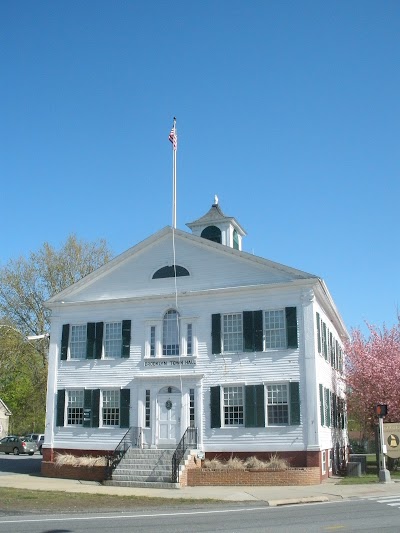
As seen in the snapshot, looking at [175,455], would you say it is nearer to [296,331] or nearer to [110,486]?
[110,486]

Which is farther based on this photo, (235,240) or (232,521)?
(235,240)

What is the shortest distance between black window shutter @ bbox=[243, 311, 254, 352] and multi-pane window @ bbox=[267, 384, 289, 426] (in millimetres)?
1687

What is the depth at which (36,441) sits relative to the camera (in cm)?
4572

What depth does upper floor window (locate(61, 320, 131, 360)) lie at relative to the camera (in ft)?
86.2

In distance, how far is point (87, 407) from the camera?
26156mm

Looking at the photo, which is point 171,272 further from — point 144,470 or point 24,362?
point 24,362

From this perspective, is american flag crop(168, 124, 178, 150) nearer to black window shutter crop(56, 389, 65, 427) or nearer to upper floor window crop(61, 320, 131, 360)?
upper floor window crop(61, 320, 131, 360)

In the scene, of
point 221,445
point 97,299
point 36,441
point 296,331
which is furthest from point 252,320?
point 36,441

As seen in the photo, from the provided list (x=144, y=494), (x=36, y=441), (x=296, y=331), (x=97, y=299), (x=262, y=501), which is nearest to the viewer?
(x=262, y=501)

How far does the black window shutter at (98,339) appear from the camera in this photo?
2652 cm

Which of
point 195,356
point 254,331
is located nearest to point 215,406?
point 195,356

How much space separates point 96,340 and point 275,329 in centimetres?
787

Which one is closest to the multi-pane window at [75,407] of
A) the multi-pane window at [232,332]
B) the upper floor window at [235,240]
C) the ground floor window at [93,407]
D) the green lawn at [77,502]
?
the ground floor window at [93,407]

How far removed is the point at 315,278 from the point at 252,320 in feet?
9.69
